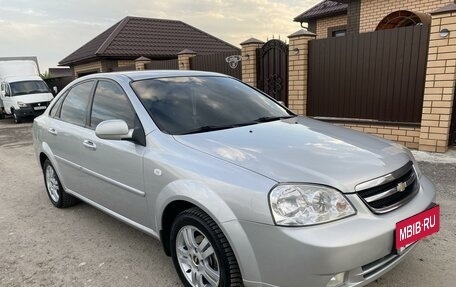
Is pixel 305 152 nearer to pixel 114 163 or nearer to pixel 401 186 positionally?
pixel 401 186

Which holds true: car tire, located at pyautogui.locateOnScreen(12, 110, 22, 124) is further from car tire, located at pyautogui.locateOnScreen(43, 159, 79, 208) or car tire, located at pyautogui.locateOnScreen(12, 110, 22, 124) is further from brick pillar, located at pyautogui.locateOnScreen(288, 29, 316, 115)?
car tire, located at pyautogui.locateOnScreen(43, 159, 79, 208)

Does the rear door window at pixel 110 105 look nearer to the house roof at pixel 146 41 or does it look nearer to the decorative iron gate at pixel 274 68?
the decorative iron gate at pixel 274 68

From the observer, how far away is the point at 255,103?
11.3 ft

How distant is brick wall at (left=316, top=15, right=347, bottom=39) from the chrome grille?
12.8 metres

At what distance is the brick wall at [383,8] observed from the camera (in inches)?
351

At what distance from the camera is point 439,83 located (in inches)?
225

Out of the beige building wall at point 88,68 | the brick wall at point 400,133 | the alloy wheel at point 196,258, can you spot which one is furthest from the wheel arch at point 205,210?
the beige building wall at point 88,68

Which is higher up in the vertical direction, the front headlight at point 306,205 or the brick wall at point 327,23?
the brick wall at point 327,23

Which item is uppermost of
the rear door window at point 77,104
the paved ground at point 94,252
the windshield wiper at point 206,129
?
the rear door window at point 77,104

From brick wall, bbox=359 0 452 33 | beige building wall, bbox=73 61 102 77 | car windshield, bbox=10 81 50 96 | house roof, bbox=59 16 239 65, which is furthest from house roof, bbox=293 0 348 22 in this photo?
car windshield, bbox=10 81 50 96

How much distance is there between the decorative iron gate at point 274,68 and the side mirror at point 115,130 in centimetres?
605

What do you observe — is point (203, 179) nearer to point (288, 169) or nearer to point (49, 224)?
point (288, 169)

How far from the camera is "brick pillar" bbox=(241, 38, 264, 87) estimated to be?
8672mm

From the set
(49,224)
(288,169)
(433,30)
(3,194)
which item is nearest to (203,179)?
(288,169)
